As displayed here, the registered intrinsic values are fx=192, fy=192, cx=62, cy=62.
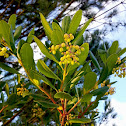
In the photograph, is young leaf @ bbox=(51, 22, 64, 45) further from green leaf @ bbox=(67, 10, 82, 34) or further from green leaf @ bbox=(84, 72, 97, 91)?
green leaf @ bbox=(84, 72, 97, 91)

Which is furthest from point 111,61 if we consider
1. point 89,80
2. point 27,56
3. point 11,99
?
point 11,99

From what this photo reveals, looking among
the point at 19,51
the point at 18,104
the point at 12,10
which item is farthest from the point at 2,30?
the point at 12,10

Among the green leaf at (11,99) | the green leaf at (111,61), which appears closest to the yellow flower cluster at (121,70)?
the green leaf at (111,61)

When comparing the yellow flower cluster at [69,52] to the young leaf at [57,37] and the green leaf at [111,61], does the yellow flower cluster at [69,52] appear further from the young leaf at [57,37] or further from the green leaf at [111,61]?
the green leaf at [111,61]

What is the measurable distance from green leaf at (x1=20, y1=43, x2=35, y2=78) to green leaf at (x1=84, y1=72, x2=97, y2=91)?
0.23 meters

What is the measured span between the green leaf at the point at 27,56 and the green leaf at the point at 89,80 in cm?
23

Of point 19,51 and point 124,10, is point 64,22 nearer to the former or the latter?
point 19,51

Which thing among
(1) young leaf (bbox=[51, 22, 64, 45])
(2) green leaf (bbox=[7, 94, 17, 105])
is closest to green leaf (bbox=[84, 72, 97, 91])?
(1) young leaf (bbox=[51, 22, 64, 45])

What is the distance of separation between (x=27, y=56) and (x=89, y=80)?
0.90 ft

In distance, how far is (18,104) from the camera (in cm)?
124

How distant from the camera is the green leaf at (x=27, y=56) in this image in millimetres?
756

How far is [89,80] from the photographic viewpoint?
80 cm

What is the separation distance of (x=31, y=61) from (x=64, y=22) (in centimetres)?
21

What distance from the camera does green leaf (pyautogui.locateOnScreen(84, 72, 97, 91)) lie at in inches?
30.7
